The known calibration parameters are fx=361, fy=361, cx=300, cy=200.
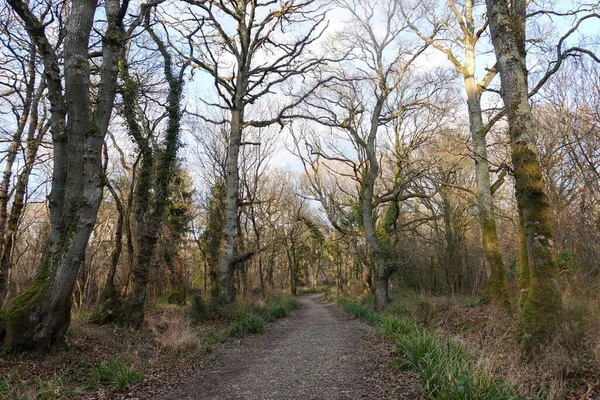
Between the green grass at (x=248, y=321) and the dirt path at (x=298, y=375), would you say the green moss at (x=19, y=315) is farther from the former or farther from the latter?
the green grass at (x=248, y=321)

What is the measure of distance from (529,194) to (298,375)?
→ 472 cm

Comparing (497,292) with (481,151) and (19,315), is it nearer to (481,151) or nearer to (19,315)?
(481,151)

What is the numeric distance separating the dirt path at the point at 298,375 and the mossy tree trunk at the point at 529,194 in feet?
7.05

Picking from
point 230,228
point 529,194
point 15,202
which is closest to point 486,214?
point 529,194

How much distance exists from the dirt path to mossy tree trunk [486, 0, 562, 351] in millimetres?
2148

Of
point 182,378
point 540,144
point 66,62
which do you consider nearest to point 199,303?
point 182,378

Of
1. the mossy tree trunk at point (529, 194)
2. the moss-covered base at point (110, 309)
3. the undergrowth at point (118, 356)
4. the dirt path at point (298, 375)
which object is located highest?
the mossy tree trunk at point (529, 194)

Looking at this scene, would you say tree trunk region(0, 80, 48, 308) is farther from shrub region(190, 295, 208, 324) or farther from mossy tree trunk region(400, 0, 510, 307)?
mossy tree trunk region(400, 0, 510, 307)

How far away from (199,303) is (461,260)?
15899 millimetres

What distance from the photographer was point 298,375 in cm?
600

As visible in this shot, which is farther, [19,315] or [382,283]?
[382,283]

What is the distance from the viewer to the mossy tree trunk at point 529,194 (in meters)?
5.30

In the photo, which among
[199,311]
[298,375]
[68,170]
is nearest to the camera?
[298,375]

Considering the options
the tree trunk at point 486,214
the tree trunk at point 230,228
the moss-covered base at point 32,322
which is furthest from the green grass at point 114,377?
the tree trunk at point 486,214
